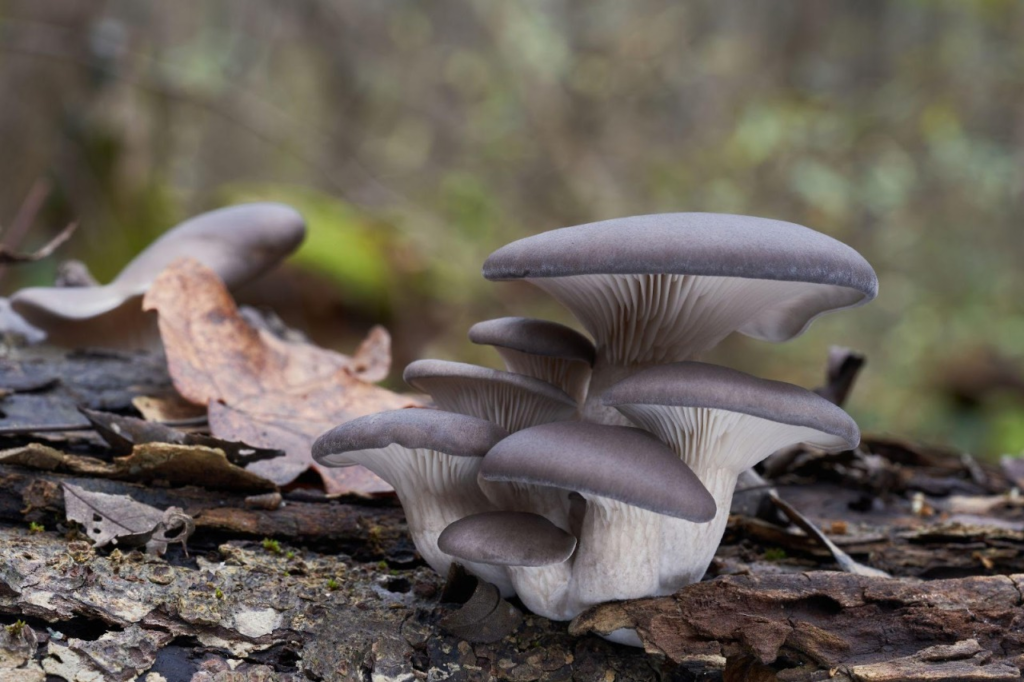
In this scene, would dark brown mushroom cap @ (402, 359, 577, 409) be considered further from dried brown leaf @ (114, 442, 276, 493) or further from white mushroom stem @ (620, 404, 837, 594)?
dried brown leaf @ (114, 442, 276, 493)

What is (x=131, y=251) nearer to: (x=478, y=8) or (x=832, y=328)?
(x=478, y=8)

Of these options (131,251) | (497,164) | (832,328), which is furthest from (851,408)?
(131,251)

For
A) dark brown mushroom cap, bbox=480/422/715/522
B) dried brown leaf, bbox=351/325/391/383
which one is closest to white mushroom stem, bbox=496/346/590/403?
dark brown mushroom cap, bbox=480/422/715/522

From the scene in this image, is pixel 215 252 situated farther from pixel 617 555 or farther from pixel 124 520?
pixel 617 555

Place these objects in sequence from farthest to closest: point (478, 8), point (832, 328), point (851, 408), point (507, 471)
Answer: point (478, 8) → point (832, 328) → point (851, 408) → point (507, 471)

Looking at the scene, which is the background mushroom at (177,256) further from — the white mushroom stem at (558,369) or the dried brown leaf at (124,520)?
the white mushroom stem at (558,369)

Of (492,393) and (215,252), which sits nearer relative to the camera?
(492,393)

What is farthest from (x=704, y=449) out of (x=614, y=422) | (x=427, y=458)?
(x=427, y=458)
